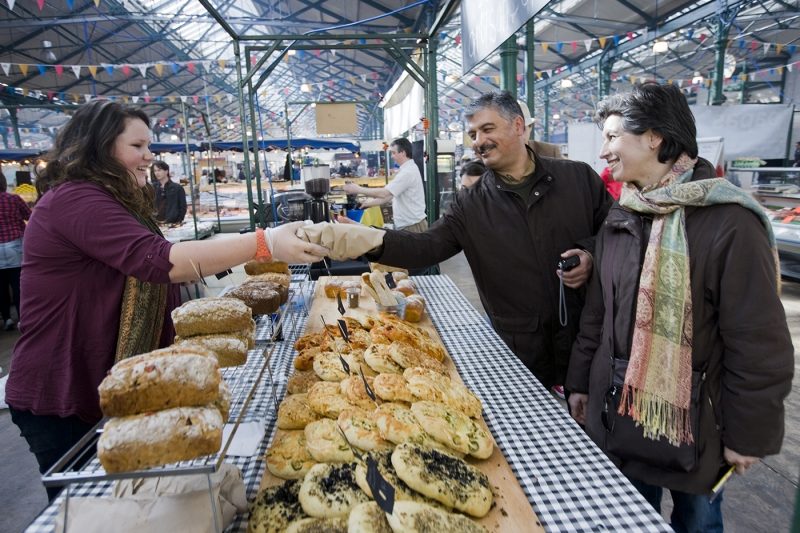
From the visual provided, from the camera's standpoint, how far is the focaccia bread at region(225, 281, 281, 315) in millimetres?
1932

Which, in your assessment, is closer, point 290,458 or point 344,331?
point 290,458

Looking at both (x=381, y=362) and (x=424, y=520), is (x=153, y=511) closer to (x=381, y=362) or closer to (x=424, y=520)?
(x=424, y=520)

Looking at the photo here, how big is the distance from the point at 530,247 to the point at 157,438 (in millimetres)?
1891

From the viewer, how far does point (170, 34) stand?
1891 cm

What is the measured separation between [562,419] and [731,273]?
→ 0.75 m

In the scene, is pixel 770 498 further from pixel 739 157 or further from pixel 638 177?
pixel 739 157

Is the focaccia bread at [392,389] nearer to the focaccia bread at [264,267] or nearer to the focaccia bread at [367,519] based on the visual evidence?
the focaccia bread at [367,519]

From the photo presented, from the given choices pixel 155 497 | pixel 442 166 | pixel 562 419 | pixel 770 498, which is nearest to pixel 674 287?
pixel 562 419

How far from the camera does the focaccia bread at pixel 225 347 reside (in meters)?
1.45

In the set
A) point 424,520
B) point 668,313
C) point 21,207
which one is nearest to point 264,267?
point 424,520

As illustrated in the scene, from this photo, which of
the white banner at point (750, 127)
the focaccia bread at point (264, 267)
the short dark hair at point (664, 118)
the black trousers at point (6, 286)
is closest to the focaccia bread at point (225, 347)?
the focaccia bread at point (264, 267)

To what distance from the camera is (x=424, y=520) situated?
106cm

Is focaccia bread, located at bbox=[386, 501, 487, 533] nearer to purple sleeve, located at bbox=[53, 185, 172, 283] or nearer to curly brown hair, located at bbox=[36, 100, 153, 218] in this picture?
purple sleeve, located at bbox=[53, 185, 172, 283]

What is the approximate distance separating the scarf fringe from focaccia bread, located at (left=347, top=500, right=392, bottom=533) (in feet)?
3.50
